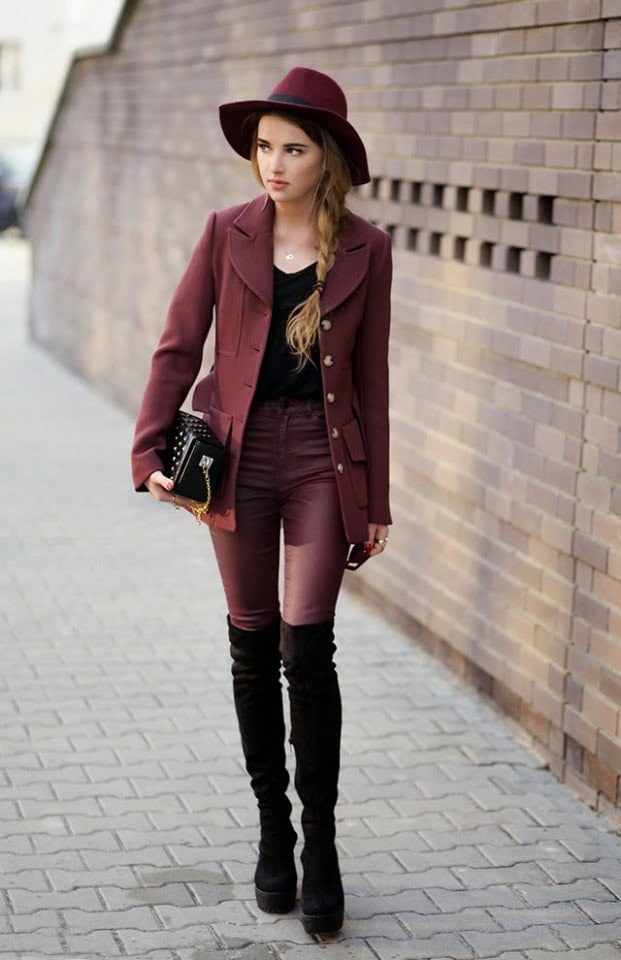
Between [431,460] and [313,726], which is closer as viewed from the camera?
[313,726]

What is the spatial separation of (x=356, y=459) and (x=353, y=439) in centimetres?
5

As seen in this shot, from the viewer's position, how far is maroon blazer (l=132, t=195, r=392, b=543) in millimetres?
4582

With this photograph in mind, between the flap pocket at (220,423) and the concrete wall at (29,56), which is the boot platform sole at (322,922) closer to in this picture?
the flap pocket at (220,423)

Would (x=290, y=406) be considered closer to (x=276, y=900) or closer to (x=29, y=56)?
(x=276, y=900)

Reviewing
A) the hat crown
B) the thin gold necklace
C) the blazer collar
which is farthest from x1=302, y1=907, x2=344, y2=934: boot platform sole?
the hat crown

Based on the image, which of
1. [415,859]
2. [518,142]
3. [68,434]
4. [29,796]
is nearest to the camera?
[415,859]

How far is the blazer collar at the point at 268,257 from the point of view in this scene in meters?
4.57

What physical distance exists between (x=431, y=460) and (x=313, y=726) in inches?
110

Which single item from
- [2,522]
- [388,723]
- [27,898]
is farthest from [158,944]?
[2,522]

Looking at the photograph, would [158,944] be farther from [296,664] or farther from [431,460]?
[431,460]

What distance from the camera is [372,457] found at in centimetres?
470

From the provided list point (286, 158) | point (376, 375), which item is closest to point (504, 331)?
point (376, 375)

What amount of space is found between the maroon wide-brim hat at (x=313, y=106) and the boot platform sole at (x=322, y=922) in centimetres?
178

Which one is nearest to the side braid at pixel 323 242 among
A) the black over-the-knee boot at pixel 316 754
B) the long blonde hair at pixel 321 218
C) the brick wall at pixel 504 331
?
the long blonde hair at pixel 321 218
